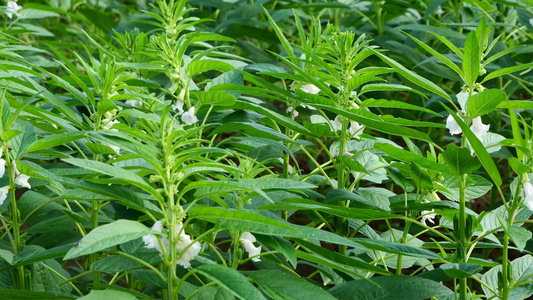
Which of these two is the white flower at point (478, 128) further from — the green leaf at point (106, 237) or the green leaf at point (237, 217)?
the green leaf at point (106, 237)

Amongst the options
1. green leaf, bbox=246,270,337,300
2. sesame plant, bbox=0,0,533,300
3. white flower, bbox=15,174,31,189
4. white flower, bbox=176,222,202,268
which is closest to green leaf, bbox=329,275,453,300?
sesame plant, bbox=0,0,533,300

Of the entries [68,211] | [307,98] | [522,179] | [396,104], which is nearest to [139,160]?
[68,211]

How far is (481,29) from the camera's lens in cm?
123

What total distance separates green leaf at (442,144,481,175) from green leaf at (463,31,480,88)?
0.18 m

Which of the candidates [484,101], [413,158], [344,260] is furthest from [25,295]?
[484,101]

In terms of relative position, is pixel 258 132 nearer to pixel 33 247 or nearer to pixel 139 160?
pixel 139 160

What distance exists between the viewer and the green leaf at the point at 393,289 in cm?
111

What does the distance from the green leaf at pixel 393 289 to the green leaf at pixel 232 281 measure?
329mm

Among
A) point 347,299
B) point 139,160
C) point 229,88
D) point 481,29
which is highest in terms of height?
point 481,29

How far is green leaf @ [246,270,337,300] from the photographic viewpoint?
100 cm

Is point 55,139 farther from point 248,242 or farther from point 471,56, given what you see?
point 471,56

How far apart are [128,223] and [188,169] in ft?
0.51

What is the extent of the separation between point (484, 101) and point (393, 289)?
384 mm

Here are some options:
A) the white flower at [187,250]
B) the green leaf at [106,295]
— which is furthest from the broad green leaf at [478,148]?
the green leaf at [106,295]
